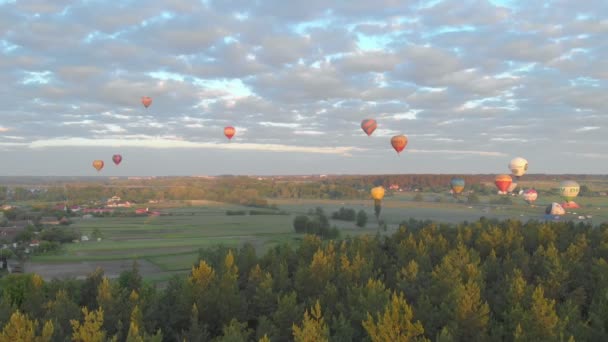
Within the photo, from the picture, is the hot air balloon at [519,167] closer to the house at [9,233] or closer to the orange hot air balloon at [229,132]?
the orange hot air balloon at [229,132]

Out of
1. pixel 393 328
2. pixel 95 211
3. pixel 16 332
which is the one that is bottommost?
pixel 95 211

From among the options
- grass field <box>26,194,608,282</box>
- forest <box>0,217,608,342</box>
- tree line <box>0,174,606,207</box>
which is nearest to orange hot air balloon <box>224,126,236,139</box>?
grass field <box>26,194,608,282</box>

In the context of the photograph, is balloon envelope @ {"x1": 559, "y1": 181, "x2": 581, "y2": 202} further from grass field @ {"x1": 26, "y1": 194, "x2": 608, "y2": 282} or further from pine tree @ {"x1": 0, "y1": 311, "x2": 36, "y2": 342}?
pine tree @ {"x1": 0, "y1": 311, "x2": 36, "y2": 342}

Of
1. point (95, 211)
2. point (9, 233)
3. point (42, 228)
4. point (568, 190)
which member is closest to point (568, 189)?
point (568, 190)

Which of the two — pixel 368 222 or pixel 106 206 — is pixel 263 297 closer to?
pixel 368 222

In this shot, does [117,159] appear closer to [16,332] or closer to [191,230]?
[191,230]

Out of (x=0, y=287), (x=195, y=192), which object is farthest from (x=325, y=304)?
(x=195, y=192)

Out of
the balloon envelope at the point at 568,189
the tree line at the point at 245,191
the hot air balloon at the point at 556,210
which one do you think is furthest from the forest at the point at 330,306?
the tree line at the point at 245,191
